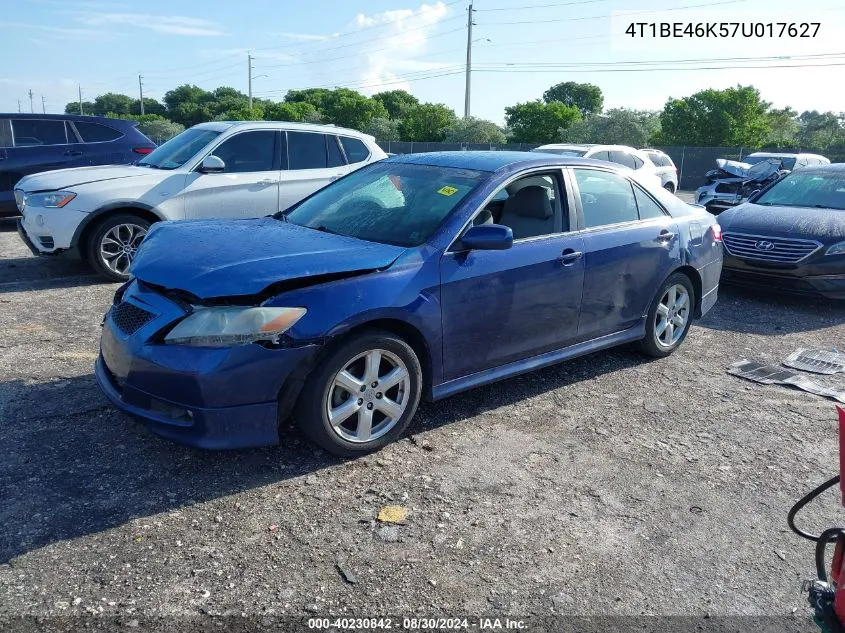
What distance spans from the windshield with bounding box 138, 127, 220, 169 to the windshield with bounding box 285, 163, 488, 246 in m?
3.52

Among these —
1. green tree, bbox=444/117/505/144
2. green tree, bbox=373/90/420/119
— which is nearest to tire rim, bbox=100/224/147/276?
green tree, bbox=444/117/505/144

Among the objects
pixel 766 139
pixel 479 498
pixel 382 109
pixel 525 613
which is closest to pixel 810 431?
pixel 479 498

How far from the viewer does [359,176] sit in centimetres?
509

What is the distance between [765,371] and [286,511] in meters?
4.04

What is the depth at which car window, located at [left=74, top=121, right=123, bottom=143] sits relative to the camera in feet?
35.0

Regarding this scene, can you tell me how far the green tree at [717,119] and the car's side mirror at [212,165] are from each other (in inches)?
1799

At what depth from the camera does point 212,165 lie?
7570 millimetres

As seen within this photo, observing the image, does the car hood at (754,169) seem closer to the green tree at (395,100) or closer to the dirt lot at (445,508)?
the dirt lot at (445,508)

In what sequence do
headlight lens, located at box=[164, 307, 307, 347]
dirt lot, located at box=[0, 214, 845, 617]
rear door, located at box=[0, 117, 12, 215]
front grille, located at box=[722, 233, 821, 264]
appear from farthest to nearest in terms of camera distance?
1. rear door, located at box=[0, 117, 12, 215]
2. front grille, located at box=[722, 233, 821, 264]
3. headlight lens, located at box=[164, 307, 307, 347]
4. dirt lot, located at box=[0, 214, 845, 617]

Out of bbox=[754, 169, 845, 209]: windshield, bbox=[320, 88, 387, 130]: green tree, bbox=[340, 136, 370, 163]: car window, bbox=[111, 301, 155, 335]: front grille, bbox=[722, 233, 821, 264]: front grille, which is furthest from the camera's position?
bbox=[320, 88, 387, 130]: green tree

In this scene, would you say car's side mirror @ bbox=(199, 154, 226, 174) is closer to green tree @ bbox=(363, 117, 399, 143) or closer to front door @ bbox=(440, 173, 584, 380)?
front door @ bbox=(440, 173, 584, 380)

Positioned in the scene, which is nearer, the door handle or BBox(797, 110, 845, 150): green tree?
the door handle

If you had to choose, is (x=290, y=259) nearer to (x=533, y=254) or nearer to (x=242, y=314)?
(x=242, y=314)

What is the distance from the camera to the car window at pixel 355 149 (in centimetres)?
872
